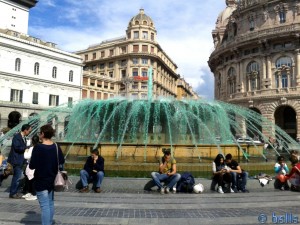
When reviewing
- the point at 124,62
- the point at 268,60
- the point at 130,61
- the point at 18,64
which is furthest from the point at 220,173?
the point at 124,62

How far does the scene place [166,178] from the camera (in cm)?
857

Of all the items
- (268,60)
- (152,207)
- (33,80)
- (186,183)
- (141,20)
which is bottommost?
(152,207)

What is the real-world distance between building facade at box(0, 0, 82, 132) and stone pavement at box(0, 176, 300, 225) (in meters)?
34.9

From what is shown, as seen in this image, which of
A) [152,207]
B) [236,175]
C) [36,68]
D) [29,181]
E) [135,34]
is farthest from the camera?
[135,34]

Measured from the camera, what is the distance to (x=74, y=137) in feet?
52.4

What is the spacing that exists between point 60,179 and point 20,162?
2.87 m

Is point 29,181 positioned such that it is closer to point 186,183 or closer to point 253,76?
point 186,183

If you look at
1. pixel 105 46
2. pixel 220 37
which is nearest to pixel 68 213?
pixel 220 37

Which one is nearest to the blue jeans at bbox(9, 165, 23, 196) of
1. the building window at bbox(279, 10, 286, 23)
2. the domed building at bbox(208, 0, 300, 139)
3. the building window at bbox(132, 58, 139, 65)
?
the domed building at bbox(208, 0, 300, 139)

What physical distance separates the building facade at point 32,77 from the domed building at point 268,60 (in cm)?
2556

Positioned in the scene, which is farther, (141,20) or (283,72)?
(141,20)

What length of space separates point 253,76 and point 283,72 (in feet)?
14.0

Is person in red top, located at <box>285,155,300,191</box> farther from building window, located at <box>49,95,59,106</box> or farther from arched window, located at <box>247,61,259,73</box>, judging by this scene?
building window, located at <box>49,95,59,106</box>

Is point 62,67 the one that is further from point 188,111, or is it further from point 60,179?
point 60,179
